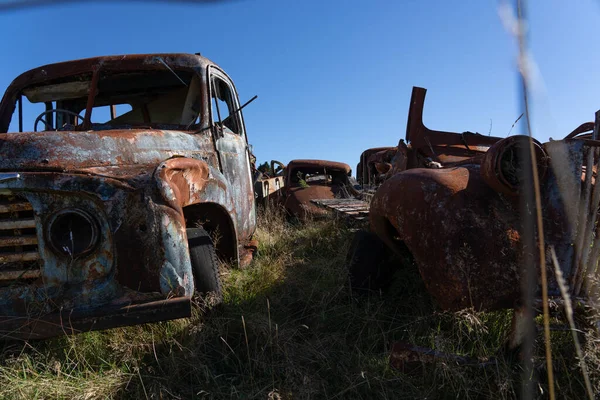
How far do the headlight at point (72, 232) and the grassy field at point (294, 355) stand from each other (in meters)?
0.61

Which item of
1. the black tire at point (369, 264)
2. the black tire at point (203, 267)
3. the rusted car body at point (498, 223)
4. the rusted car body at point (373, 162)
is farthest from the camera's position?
the rusted car body at point (373, 162)

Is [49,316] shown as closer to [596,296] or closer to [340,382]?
[340,382]

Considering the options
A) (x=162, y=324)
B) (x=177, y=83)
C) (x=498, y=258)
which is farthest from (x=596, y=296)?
(x=177, y=83)

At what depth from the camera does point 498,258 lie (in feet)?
6.11

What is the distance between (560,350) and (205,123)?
9.42ft

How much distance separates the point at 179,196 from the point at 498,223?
162 centimetres

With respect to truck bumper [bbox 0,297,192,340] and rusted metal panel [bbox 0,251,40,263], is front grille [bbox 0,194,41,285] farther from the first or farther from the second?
truck bumper [bbox 0,297,192,340]

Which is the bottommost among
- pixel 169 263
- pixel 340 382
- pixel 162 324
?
pixel 340 382

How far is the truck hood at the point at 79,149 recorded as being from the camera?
212 centimetres

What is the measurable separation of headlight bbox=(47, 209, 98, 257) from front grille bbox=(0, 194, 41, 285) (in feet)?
0.32

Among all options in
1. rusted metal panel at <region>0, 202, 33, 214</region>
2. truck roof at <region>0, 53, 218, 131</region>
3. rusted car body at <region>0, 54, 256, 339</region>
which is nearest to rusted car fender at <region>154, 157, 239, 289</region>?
rusted car body at <region>0, 54, 256, 339</region>

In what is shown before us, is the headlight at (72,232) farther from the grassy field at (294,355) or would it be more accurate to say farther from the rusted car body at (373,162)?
the rusted car body at (373,162)

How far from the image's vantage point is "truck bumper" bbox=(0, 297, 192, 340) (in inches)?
75.4

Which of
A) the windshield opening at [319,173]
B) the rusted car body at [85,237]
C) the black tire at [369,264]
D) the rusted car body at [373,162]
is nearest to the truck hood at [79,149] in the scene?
the rusted car body at [85,237]
